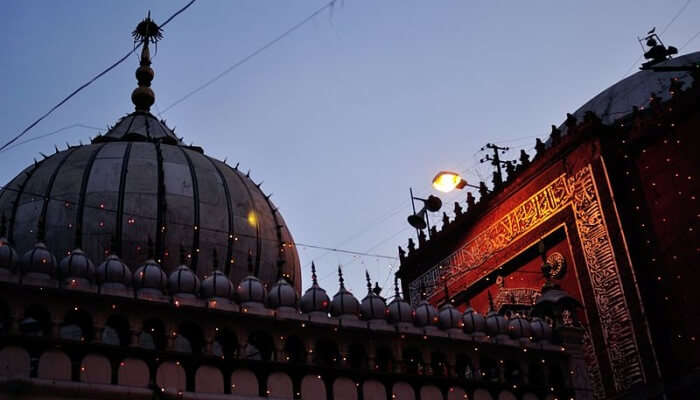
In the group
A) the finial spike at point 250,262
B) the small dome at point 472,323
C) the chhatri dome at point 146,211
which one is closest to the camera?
the small dome at point 472,323

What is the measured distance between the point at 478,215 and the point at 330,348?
7849 mm

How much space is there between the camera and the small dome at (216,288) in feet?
28.0

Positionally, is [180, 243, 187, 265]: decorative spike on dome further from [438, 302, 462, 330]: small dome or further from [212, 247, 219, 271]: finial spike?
[438, 302, 462, 330]: small dome

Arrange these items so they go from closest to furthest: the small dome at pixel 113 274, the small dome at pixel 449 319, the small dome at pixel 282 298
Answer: the small dome at pixel 113 274
the small dome at pixel 282 298
the small dome at pixel 449 319

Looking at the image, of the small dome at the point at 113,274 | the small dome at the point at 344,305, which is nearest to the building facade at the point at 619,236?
the small dome at the point at 344,305

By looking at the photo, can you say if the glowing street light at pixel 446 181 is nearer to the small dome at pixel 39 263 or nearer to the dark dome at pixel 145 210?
the dark dome at pixel 145 210

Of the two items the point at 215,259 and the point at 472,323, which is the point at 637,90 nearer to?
the point at 472,323

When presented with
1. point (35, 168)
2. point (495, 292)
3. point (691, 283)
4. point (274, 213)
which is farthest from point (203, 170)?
point (691, 283)

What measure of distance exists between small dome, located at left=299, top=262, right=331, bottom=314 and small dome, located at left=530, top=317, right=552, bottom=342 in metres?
2.75

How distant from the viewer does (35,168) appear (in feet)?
39.7

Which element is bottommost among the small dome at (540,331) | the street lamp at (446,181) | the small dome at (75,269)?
the small dome at (540,331)

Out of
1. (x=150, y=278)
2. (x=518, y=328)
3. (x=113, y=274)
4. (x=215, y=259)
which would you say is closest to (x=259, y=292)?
(x=150, y=278)

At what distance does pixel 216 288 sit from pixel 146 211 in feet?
9.58

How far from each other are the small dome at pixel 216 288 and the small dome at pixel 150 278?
419 millimetres
